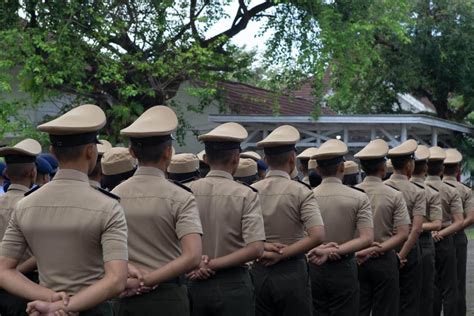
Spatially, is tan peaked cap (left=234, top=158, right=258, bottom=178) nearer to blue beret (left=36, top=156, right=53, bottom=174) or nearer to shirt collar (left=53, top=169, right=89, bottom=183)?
blue beret (left=36, top=156, right=53, bottom=174)

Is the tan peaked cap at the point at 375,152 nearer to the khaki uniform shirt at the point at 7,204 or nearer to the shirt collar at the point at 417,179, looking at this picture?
the shirt collar at the point at 417,179

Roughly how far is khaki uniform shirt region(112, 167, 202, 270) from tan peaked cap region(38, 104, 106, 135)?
0.74 metres

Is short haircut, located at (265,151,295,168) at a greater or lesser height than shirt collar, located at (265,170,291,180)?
greater

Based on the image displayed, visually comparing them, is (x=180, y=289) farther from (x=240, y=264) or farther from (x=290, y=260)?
(x=290, y=260)

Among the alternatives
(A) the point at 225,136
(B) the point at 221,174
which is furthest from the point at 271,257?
(A) the point at 225,136

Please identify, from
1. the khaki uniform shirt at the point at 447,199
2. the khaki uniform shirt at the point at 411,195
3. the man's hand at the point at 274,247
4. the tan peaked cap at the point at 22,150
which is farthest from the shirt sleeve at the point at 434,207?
the tan peaked cap at the point at 22,150

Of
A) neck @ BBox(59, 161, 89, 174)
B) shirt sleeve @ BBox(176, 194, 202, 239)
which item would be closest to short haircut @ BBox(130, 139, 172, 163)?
shirt sleeve @ BBox(176, 194, 202, 239)

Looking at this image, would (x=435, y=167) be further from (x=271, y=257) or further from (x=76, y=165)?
(x=76, y=165)

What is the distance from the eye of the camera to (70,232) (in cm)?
413

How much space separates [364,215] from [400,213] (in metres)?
0.89

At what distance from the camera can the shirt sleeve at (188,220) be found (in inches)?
187

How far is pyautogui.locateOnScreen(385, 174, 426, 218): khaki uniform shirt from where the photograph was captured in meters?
8.70

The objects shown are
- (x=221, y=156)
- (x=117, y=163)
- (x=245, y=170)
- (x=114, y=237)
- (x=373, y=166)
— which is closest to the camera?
(x=114, y=237)

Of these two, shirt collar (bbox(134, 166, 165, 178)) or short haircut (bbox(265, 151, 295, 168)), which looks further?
short haircut (bbox(265, 151, 295, 168))
